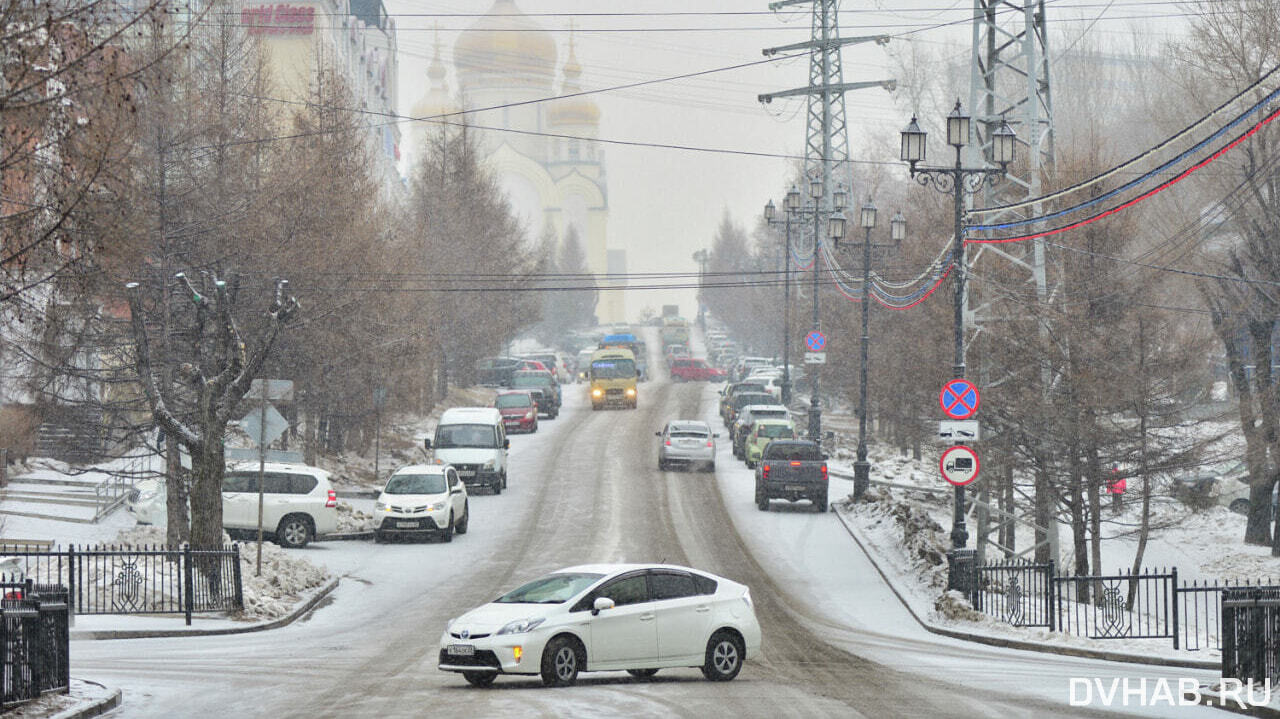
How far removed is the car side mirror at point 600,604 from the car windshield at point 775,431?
97.9 ft

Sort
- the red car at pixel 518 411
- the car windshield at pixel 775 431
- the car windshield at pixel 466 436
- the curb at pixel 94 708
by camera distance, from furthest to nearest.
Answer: the red car at pixel 518 411, the car windshield at pixel 775 431, the car windshield at pixel 466 436, the curb at pixel 94 708

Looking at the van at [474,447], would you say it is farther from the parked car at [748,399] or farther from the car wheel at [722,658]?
the car wheel at [722,658]

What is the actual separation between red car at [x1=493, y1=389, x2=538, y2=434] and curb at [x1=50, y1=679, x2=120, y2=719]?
4206 cm

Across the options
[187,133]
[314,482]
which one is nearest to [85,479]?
[314,482]

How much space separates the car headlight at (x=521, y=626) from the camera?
16281 mm

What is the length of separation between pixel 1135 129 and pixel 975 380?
55835 mm

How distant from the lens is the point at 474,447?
41.8m

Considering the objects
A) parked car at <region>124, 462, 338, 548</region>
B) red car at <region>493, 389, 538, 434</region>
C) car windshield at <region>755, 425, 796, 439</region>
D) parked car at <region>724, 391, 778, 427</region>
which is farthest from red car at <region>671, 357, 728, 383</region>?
parked car at <region>124, 462, 338, 548</region>

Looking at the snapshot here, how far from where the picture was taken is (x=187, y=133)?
95.7 feet

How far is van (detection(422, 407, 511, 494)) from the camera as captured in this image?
41.2 metres

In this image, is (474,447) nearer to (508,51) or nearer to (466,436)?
(466,436)

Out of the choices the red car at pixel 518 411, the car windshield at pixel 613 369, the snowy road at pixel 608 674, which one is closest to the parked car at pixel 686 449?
the snowy road at pixel 608 674

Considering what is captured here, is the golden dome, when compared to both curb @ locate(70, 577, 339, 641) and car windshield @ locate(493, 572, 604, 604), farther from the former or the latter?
car windshield @ locate(493, 572, 604, 604)
